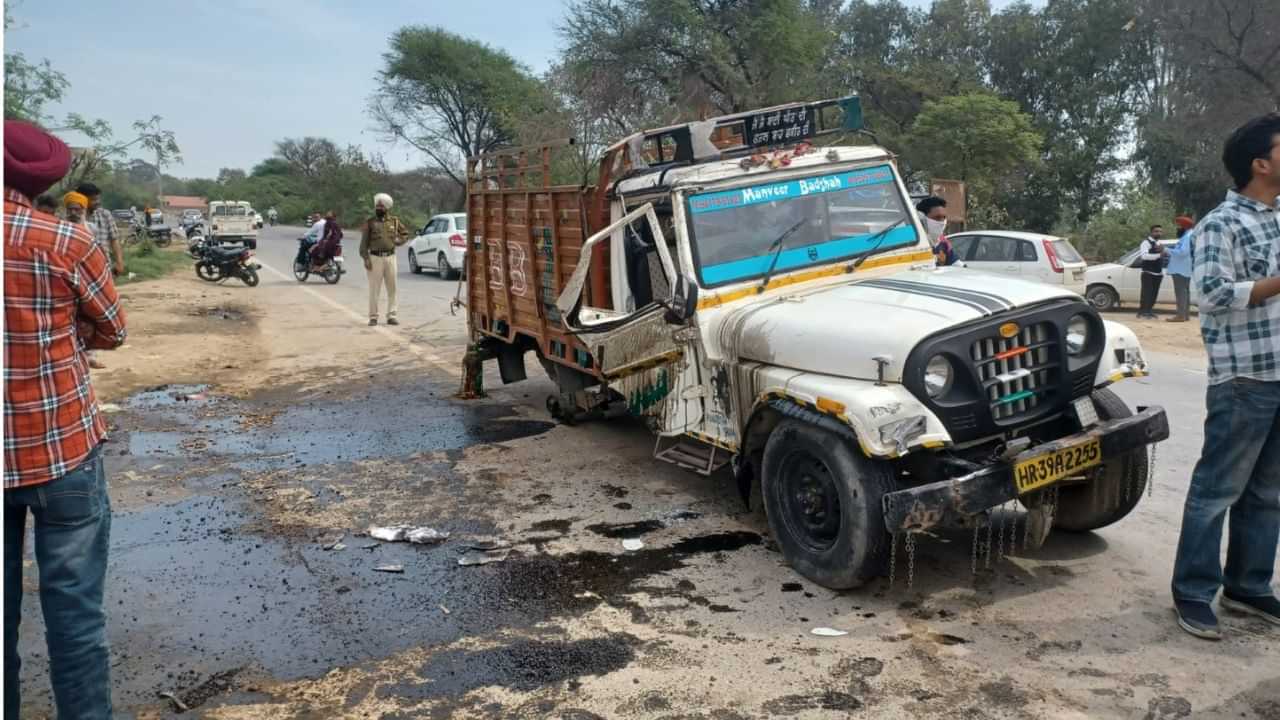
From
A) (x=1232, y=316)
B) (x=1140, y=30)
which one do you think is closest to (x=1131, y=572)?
(x=1232, y=316)

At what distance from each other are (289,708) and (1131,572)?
3750 mm

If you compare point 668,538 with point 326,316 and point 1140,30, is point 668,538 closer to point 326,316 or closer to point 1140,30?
point 326,316

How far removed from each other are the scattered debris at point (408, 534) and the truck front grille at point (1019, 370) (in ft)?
9.81

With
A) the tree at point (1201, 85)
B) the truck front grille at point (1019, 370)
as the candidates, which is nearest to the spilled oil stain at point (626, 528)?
the truck front grille at point (1019, 370)

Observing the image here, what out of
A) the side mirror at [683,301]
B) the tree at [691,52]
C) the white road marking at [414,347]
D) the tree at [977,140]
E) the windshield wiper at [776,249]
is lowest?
the white road marking at [414,347]

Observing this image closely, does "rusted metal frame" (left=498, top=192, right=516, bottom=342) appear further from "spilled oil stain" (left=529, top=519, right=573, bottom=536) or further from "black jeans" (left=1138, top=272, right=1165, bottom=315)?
"black jeans" (left=1138, top=272, right=1165, bottom=315)

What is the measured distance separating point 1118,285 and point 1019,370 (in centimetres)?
Answer: 1355

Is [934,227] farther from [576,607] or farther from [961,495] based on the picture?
[576,607]

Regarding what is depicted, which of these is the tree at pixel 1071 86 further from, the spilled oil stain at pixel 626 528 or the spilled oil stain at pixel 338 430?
the spilled oil stain at pixel 626 528

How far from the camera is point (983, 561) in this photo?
14.9ft

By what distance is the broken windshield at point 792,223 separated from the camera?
5.26m

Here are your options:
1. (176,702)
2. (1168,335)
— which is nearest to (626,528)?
(176,702)

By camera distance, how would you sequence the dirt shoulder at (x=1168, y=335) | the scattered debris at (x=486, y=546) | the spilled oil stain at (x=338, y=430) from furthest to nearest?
the dirt shoulder at (x=1168, y=335), the spilled oil stain at (x=338, y=430), the scattered debris at (x=486, y=546)

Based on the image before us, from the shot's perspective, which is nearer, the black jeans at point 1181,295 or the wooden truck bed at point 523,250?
the wooden truck bed at point 523,250
